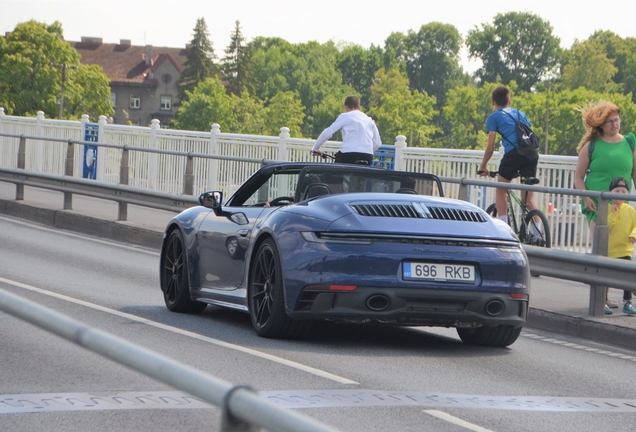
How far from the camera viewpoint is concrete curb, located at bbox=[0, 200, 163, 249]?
1680 centimetres

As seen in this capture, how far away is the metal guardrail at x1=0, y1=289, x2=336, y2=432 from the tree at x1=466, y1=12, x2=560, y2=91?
15450 centimetres

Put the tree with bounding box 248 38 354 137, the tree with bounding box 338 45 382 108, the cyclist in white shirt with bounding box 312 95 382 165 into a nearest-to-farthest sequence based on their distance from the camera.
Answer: the cyclist in white shirt with bounding box 312 95 382 165
the tree with bounding box 248 38 354 137
the tree with bounding box 338 45 382 108

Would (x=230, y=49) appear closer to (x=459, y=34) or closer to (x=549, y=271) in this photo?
(x=459, y=34)

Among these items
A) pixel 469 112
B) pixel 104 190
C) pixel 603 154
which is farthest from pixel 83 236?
pixel 469 112

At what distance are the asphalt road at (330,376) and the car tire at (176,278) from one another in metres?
0.13

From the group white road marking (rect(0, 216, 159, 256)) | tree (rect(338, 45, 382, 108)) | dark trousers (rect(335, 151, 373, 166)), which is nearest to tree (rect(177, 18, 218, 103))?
tree (rect(338, 45, 382, 108))

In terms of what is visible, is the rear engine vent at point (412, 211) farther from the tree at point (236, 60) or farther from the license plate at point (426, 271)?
the tree at point (236, 60)

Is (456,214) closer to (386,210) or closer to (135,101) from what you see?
(386,210)

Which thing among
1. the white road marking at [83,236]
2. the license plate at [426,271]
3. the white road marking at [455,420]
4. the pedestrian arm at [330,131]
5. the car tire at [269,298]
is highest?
the pedestrian arm at [330,131]

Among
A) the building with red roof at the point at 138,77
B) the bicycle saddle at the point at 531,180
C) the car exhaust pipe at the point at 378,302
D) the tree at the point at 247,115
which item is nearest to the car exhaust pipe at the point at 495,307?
the car exhaust pipe at the point at 378,302

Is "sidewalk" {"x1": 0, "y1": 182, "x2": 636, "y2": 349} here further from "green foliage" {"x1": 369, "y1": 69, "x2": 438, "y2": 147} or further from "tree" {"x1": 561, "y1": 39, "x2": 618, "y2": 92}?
"tree" {"x1": 561, "y1": 39, "x2": 618, "y2": 92}

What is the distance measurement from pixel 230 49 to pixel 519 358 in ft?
492

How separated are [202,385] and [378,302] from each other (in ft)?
16.8

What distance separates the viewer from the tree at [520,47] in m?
155
